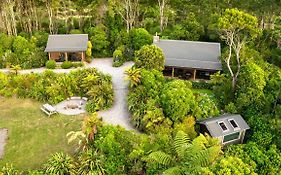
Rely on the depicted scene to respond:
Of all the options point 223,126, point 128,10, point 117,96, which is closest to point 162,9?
point 128,10

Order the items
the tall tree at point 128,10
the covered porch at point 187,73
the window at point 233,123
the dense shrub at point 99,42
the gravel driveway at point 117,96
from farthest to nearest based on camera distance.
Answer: the tall tree at point 128,10 → the dense shrub at point 99,42 → the covered porch at point 187,73 → the gravel driveway at point 117,96 → the window at point 233,123

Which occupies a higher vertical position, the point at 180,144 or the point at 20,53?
the point at 20,53

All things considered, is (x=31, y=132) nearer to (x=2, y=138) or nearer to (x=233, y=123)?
(x=2, y=138)

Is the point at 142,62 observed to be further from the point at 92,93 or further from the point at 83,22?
the point at 83,22

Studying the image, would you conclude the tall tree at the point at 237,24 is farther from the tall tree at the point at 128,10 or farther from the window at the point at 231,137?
the tall tree at the point at 128,10

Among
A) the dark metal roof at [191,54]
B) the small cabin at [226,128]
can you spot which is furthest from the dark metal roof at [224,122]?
the dark metal roof at [191,54]

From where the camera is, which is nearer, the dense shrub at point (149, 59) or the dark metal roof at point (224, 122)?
the dark metal roof at point (224, 122)

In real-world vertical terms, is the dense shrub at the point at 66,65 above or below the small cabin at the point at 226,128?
above

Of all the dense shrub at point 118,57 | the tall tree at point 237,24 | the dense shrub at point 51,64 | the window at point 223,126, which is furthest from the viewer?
the dense shrub at point 118,57
